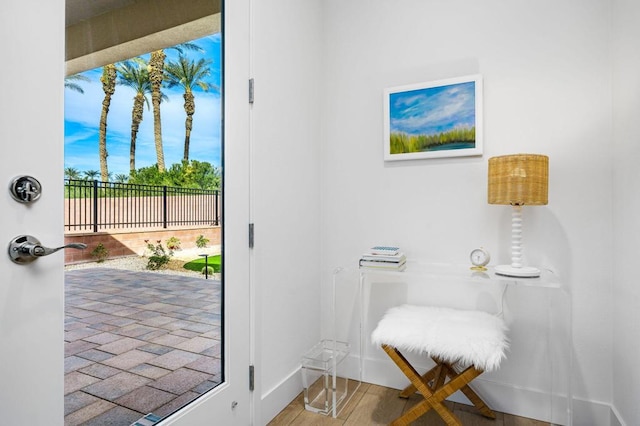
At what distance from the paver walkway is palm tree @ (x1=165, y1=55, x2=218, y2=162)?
0.56 m

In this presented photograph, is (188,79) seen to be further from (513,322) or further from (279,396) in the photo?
(513,322)

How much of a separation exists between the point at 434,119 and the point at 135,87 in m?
1.64

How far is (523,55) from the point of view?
6.72 ft

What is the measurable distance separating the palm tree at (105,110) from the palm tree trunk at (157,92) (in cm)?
18

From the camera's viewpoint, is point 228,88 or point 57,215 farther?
point 228,88

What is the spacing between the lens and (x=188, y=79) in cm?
154

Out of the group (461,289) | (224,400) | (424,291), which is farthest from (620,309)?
(224,400)

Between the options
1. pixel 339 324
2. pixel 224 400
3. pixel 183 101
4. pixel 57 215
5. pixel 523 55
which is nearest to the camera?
pixel 57 215

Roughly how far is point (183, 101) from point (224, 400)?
1304 mm

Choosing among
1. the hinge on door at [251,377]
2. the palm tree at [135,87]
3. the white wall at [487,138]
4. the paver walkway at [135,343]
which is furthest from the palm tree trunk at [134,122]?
the white wall at [487,138]

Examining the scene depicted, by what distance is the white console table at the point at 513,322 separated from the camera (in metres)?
1.94

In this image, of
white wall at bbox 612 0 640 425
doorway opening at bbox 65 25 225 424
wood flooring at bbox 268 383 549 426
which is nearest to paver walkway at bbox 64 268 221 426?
doorway opening at bbox 65 25 225 424

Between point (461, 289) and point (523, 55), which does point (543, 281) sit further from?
point (523, 55)

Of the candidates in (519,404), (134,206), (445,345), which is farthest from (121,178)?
(519,404)
